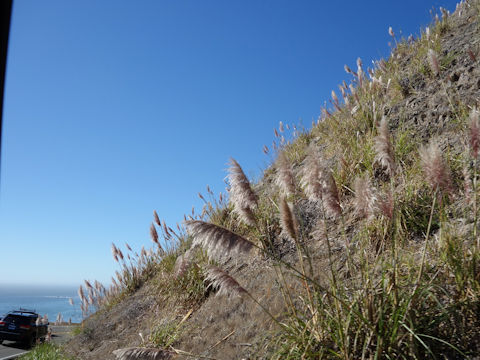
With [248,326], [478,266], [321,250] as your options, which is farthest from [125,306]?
[478,266]

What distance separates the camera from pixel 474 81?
16.1 ft

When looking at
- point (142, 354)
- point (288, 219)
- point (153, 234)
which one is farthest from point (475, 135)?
point (153, 234)

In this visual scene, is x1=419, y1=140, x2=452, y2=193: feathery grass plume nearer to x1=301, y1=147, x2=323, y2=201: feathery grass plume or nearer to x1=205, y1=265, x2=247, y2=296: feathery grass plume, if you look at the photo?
x1=301, y1=147, x2=323, y2=201: feathery grass plume

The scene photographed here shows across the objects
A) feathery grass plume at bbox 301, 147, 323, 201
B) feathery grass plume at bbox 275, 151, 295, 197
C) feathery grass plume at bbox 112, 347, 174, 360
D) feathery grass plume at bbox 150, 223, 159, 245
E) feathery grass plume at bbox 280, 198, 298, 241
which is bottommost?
feathery grass plume at bbox 112, 347, 174, 360

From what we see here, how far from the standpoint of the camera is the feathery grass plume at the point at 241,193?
9.51 feet

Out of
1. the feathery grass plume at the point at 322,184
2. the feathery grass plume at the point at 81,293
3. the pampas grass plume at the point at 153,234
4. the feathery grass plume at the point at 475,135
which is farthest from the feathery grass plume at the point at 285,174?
the feathery grass plume at the point at 81,293

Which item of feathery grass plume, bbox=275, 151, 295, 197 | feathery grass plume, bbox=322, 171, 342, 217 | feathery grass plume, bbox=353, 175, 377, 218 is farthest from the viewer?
feathery grass plume, bbox=275, 151, 295, 197

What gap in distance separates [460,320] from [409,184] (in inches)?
64.3

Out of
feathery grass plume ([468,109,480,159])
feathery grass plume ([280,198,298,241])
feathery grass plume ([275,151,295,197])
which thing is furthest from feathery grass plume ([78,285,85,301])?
feathery grass plume ([468,109,480,159])

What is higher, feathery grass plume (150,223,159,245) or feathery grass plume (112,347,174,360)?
feathery grass plume (150,223,159,245)

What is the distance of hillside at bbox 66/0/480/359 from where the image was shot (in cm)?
227

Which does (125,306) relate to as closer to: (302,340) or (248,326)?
(248,326)

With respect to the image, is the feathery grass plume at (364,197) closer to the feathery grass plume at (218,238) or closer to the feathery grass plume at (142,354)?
the feathery grass plume at (218,238)

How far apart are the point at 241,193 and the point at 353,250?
58.8 inches
